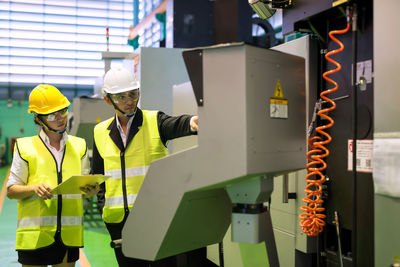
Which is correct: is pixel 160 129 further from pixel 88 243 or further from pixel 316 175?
pixel 88 243

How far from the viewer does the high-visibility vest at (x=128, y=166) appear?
6.70 feet

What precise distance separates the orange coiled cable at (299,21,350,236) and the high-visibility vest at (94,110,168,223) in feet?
2.79

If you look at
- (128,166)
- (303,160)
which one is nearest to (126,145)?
(128,166)

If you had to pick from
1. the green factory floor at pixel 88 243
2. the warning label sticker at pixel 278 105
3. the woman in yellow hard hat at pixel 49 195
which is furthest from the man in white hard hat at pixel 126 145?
the green factory floor at pixel 88 243

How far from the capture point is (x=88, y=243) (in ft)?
15.7

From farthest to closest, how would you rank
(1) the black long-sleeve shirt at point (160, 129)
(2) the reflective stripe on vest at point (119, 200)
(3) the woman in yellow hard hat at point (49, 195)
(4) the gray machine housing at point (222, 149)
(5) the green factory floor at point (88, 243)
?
(5) the green factory floor at point (88, 243) < (3) the woman in yellow hard hat at point (49, 195) < (2) the reflective stripe on vest at point (119, 200) < (1) the black long-sleeve shirt at point (160, 129) < (4) the gray machine housing at point (222, 149)

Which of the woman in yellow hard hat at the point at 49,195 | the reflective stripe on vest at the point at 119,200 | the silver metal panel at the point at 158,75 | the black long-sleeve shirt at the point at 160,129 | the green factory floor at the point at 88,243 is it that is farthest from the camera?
the silver metal panel at the point at 158,75

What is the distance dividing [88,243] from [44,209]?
2772 millimetres

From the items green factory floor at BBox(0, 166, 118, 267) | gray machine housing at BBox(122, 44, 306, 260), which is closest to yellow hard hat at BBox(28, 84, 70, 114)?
gray machine housing at BBox(122, 44, 306, 260)

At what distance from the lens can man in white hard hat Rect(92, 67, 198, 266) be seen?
2047 mm

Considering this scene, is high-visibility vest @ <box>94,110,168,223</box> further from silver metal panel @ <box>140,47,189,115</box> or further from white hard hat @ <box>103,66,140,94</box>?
silver metal panel @ <box>140,47,189,115</box>

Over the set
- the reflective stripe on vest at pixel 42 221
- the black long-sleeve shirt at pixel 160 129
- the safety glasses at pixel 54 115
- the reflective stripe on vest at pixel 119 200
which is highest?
the safety glasses at pixel 54 115

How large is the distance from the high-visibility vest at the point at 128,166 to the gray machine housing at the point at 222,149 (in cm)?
53

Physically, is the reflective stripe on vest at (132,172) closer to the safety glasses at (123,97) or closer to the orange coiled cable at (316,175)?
the safety glasses at (123,97)
